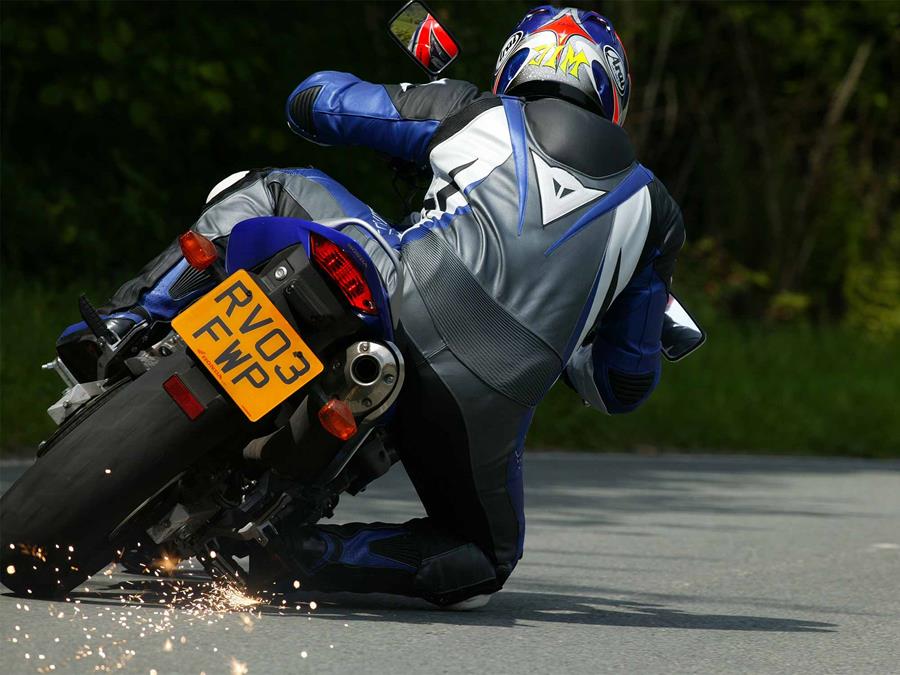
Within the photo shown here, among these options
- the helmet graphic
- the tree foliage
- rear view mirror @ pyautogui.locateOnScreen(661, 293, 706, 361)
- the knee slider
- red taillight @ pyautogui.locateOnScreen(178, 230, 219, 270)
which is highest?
red taillight @ pyautogui.locateOnScreen(178, 230, 219, 270)

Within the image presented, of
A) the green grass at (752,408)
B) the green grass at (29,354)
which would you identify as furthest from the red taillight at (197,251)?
the green grass at (752,408)

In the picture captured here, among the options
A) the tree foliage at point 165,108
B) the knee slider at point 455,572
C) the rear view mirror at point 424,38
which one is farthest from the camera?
the tree foliage at point 165,108

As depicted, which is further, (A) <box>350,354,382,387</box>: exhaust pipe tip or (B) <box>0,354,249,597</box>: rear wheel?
(A) <box>350,354,382,387</box>: exhaust pipe tip

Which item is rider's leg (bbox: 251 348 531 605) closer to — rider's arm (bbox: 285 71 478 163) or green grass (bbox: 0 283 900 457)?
rider's arm (bbox: 285 71 478 163)

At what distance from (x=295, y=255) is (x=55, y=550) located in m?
0.87

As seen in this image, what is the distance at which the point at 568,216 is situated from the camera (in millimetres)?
4422

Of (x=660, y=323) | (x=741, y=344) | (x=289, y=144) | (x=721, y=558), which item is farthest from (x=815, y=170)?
(x=660, y=323)

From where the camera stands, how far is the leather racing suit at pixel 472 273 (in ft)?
14.3

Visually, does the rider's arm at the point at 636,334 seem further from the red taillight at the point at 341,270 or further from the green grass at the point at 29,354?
the green grass at the point at 29,354

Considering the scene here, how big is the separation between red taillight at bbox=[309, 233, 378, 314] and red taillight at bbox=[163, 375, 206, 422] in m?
0.41

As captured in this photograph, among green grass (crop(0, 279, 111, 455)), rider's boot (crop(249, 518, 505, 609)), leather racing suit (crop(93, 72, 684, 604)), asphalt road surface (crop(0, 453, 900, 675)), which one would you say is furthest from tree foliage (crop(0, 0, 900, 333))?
rider's boot (crop(249, 518, 505, 609))

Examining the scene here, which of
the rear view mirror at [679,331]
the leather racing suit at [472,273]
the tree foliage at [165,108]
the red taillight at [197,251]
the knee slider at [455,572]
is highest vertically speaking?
the red taillight at [197,251]

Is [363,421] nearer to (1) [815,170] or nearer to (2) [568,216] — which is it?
(2) [568,216]

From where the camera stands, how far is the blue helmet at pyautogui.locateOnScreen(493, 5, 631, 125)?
4.66 meters
